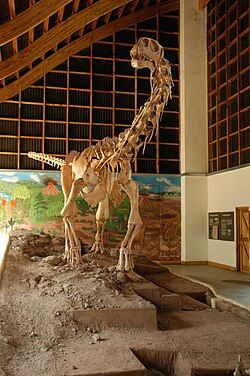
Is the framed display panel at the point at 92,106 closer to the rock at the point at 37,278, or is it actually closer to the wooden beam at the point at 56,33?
the wooden beam at the point at 56,33

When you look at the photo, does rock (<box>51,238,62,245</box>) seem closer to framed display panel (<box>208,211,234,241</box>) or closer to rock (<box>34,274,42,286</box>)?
rock (<box>34,274,42,286</box>)

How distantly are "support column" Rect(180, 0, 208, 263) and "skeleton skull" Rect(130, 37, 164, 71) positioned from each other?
792 centimetres

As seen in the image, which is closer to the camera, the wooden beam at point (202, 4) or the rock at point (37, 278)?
the rock at point (37, 278)

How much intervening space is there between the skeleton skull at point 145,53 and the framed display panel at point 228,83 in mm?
6256

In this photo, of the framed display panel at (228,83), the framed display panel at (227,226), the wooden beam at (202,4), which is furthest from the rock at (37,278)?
the wooden beam at (202,4)

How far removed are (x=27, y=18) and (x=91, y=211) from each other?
674cm

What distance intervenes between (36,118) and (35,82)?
1.22 m

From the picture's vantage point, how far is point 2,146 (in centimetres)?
1341

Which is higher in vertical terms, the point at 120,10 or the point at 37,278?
the point at 120,10

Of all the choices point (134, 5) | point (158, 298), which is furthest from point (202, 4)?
point (158, 298)

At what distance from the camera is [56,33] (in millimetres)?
11484

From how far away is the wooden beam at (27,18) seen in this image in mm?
8562

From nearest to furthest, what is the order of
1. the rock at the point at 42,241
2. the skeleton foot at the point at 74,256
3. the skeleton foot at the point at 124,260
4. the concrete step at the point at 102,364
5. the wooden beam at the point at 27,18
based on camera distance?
the concrete step at the point at 102,364 → the skeleton foot at the point at 124,260 → the skeleton foot at the point at 74,256 → the wooden beam at the point at 27,18 → the rock at the point at 42,241

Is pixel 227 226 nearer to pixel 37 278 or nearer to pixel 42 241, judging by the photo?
pixel 42 241
